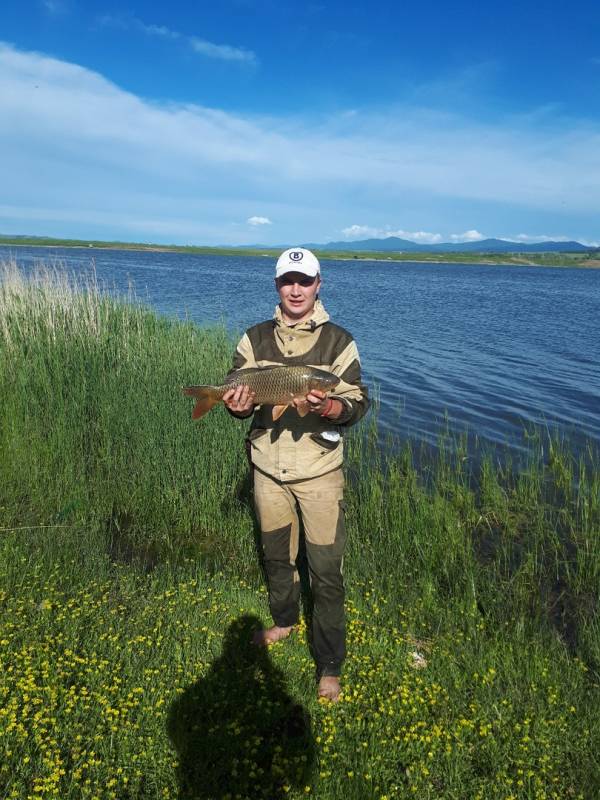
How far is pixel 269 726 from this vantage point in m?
3.48

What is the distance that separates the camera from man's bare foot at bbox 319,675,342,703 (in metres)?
3.70

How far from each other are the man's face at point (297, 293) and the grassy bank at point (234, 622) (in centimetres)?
249

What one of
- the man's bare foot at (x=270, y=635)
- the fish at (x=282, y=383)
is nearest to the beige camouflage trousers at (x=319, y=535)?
the man's bare foot at (x=270, y=635)

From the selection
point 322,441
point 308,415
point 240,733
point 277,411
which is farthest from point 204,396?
point 240,733

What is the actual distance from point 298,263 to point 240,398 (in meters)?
0.96

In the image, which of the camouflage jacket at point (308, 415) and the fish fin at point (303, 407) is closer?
the fish fin at point (303, 407)

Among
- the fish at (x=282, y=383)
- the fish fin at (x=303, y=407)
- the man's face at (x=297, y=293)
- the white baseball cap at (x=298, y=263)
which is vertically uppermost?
the white baseball cap at (x=298, y=263)

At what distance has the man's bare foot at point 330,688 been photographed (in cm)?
370

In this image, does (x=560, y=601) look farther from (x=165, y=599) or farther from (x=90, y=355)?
(x=90, y=355)

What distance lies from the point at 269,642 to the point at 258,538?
1683 mm

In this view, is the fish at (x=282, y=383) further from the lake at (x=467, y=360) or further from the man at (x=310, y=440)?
the lake at (x=467, y=360)

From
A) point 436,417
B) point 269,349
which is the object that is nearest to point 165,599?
point 269,349

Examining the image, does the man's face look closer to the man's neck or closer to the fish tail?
the man's neck

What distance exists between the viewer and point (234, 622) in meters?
4.34
